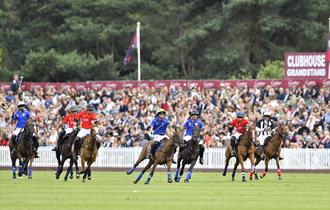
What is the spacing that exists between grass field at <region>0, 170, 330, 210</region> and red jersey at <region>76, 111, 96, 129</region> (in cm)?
159

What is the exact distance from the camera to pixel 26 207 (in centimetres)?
2086

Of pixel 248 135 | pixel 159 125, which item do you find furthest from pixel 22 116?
pixel 248 135

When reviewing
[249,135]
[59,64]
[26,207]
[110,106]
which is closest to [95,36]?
[59,64]

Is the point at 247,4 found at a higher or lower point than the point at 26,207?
higher

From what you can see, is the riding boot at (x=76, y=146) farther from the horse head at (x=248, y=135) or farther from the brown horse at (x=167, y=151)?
the horse head at (x=248, y=135)

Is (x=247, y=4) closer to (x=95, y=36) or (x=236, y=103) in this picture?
(x=95, y=36)

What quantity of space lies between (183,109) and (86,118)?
11.1 m

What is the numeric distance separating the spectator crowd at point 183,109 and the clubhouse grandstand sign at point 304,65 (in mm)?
3179

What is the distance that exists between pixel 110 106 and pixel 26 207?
78.2ft

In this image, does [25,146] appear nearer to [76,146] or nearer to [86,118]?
[76,146]

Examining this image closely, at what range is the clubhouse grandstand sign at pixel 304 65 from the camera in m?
45.7

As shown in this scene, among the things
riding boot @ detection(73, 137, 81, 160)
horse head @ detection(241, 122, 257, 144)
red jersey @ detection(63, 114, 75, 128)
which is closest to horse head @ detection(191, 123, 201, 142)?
horse head @ detection(241, 122, 257, 144)

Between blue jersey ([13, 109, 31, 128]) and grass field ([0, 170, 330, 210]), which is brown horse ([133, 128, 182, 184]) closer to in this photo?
grass field ([0, 170, 330, 210])

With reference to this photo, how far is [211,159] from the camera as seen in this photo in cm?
4094
